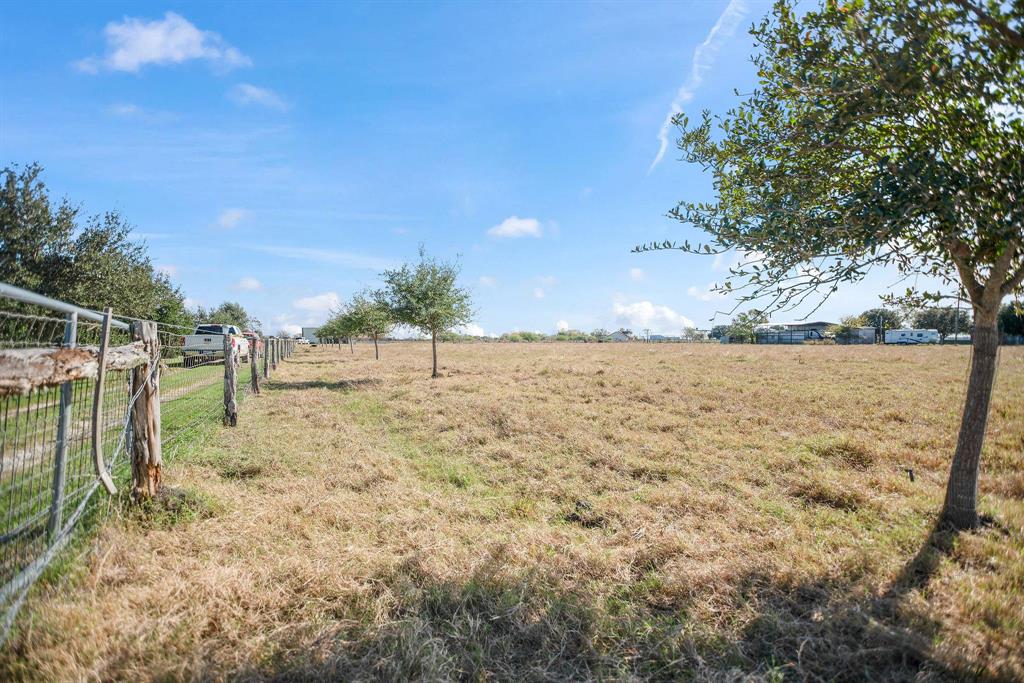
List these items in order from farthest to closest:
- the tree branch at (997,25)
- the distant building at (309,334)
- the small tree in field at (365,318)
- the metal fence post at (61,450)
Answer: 1. the distant building at (309,334)
2. the small tree in field at (365,318)
3. the metal fence post at (61,450)
4. the tree branch at (997,25)

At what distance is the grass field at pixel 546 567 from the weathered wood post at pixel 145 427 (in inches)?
13.5

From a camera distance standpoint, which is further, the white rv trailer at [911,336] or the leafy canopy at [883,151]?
the white rv trailer at [911,336]

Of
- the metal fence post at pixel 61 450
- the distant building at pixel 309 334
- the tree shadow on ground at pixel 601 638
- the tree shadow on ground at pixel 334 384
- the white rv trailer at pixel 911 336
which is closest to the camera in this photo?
the tree shadow on ground at pixel 601 638

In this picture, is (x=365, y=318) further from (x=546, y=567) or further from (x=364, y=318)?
(x=546, y=567)

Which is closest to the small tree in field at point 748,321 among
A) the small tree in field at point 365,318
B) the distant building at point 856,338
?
the small tree in field at point 365,318

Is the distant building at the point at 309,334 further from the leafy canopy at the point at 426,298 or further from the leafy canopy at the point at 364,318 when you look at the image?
the leafy canopy at the point at 426,298

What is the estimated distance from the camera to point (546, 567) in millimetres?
4844

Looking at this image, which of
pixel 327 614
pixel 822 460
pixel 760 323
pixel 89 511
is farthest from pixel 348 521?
pixel 822 460

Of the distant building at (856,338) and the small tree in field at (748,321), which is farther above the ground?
the distant building at (856,338)

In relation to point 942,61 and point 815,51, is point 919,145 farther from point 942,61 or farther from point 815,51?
point 815,51

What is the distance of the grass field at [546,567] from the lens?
347cm

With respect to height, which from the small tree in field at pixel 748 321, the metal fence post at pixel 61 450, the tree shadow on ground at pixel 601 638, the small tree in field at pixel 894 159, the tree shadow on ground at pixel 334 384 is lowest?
the tree shadow on ground at pixel 601 638

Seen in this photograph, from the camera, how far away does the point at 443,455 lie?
9.40 meters

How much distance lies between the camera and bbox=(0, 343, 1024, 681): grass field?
347cm
